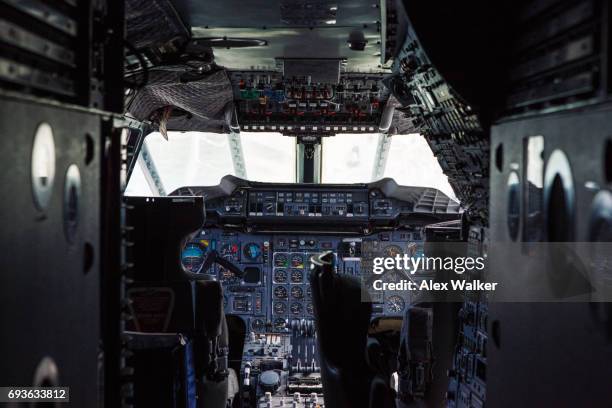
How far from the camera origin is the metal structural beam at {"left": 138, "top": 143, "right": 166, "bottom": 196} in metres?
7.38

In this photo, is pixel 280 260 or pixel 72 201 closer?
pixel 72 201

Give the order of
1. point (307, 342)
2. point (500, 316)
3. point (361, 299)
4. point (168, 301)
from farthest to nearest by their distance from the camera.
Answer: point (307, 342)
point (168, 301)
point (361, 299)
point (500, 316)

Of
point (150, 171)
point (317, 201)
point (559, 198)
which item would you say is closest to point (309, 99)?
point (317, 201)

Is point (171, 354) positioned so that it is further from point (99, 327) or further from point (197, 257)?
point (197, 257)

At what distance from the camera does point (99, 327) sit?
6.67ft

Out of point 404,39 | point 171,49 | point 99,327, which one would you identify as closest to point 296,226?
point 171,49

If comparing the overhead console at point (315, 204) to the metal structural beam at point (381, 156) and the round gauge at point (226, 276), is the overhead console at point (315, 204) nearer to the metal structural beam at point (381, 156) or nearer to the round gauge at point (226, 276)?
the round gauge at point (226, 276)

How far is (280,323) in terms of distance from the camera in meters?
7.30

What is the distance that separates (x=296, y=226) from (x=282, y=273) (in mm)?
551

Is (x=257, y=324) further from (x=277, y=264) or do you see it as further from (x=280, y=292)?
(x=277, y=264)

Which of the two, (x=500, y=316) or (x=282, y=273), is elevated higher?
(x=500, y=316)

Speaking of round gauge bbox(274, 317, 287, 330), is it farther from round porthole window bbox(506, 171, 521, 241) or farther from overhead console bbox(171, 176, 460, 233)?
round porthole window bbox(506, 171, 521, 241)

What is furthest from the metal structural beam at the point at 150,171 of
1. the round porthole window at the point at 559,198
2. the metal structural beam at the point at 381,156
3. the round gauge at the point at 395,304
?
the round porthole window at the point at 559,198

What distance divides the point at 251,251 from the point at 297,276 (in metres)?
0.57
